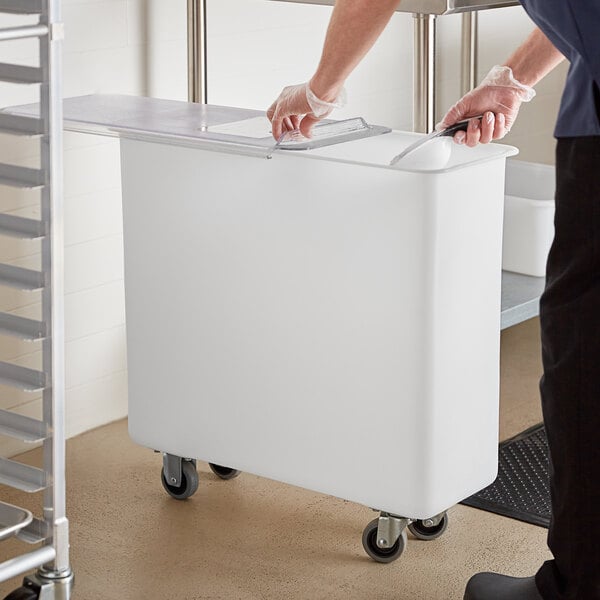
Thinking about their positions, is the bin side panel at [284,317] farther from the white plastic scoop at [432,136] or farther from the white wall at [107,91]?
the white wall at [107,91]

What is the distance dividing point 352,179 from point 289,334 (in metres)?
0.30

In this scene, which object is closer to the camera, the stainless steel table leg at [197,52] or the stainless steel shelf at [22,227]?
the stainless steel shelf at [22,227]

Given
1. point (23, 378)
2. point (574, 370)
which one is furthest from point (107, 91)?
point (574, 370)

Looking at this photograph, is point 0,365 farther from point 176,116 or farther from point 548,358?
point 548,358

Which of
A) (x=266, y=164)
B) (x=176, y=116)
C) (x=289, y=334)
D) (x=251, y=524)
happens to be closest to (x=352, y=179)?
(x=266, y=164)

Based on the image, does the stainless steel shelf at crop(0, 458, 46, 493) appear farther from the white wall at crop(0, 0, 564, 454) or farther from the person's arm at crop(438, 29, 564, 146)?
the person's arm at crop(438, 29, 564, 146)

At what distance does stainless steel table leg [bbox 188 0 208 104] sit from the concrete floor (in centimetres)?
79

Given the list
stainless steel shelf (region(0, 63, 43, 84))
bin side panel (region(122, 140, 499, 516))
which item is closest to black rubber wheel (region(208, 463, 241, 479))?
bin side panel (region(122, 140, 499, 516))

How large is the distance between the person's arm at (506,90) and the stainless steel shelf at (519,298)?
29.8 inches

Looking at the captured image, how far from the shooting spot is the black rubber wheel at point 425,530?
7.20ft

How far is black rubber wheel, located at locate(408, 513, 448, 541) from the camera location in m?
2.19

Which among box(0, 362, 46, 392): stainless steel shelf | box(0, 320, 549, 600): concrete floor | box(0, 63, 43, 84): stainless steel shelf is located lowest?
box(0, 320, 549, 600): concrete floor

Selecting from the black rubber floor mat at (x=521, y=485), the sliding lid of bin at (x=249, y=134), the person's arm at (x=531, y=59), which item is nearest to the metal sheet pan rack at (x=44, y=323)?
the sliding lid of bin at (x=249, y=134)

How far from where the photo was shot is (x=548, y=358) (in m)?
1.75
